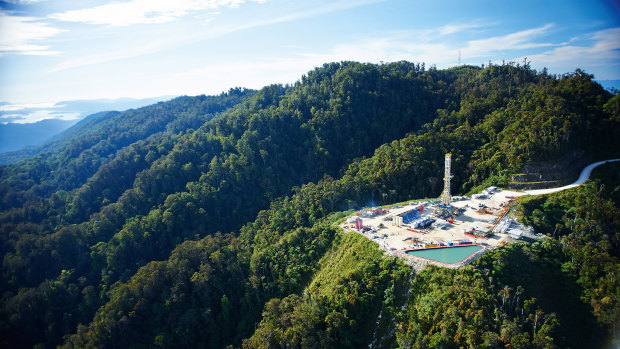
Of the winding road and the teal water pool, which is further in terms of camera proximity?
the winding road

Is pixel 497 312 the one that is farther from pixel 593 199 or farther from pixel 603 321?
pixel 593 199

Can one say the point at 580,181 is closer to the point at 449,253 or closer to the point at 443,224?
the point at 443,224

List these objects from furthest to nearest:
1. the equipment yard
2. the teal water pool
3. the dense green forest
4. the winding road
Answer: the winding road, the equipment yard, the teal water pool, the dense green forest

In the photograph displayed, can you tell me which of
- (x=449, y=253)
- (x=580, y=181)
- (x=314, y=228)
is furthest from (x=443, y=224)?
(x=580, y=181)

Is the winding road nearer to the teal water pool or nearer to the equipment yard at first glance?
the equipment yard

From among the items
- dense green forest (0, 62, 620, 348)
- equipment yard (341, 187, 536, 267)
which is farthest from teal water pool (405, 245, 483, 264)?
dense green forest (0, 62, 620, 348)

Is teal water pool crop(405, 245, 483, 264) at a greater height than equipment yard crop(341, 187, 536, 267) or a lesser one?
lesser
